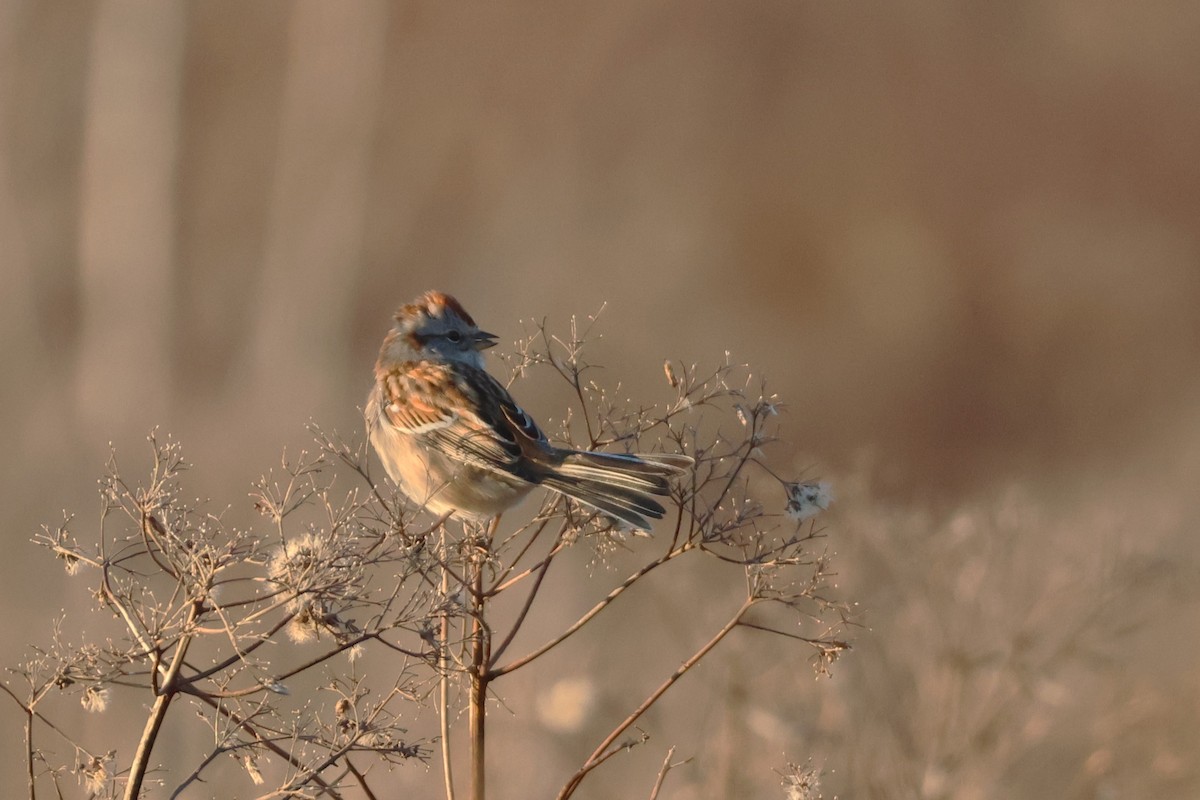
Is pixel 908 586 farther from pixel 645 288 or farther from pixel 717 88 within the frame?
pixel 717 88

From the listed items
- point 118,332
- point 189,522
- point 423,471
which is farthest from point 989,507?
point 118,332

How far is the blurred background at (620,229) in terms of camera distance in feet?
42.5

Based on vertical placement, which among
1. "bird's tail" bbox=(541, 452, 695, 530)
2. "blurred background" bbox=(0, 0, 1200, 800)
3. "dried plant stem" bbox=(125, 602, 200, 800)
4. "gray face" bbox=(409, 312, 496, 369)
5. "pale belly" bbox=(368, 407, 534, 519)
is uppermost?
"blurred background" bbox=(0, 0, 1200, 800)

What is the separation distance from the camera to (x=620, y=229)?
17.3 meters

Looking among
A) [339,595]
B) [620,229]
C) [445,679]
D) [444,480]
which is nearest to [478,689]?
[445,679]

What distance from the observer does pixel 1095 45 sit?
17.2m

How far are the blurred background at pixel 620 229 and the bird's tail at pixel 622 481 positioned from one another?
384 cm

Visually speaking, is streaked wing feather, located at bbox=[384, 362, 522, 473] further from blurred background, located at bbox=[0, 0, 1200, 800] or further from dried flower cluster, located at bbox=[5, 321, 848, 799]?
blurred background, located at bbox=[0, 0, 1200, 800]

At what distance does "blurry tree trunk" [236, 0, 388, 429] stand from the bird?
38.0ft

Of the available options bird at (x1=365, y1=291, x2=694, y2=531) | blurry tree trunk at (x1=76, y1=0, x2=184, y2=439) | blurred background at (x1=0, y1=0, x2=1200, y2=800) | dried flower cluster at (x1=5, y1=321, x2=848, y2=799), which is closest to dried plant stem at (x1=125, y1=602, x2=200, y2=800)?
dried flower cluster at (x1=5, y1=321, x2=848, y2=799)

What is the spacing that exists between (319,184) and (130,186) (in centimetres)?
233

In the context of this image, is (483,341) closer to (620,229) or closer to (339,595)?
(339,595)

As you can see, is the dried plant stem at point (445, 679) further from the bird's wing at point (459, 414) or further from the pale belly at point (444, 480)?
the bird's wing at point (459, 414)

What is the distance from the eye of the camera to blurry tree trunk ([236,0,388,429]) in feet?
54.9
